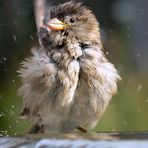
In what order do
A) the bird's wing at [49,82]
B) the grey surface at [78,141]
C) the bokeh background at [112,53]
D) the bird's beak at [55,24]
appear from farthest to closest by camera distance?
1. the bokeh background at [112,53]
2. the bird's beak at [55,24]
3. the bird's wing at [49,82]
4. the grey surface at [78,141]

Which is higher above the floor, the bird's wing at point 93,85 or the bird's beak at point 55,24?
the bird's beak at point 55,24

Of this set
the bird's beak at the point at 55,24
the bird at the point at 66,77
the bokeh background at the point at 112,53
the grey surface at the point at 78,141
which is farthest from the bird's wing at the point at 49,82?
the grey surface at the point at 78,141

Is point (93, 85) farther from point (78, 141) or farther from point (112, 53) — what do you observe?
point (112, 53)

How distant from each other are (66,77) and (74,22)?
0.63 m

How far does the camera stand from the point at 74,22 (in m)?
5.00

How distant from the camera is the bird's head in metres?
4.80

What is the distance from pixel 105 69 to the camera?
4.75m

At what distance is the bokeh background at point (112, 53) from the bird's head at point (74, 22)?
93 cm

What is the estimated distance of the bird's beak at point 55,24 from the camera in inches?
185

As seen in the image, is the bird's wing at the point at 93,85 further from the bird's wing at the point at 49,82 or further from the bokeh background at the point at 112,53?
the bokeh background at the point at 112,53

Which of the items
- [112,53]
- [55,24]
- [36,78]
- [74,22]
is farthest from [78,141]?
[112,53]

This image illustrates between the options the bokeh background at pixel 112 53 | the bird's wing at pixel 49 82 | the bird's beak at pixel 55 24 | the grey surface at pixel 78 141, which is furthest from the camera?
the bokeh background at pixel 112 53

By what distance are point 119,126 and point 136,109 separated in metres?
0.32

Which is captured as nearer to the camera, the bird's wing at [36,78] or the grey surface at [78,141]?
the grey surface at [78,141]
